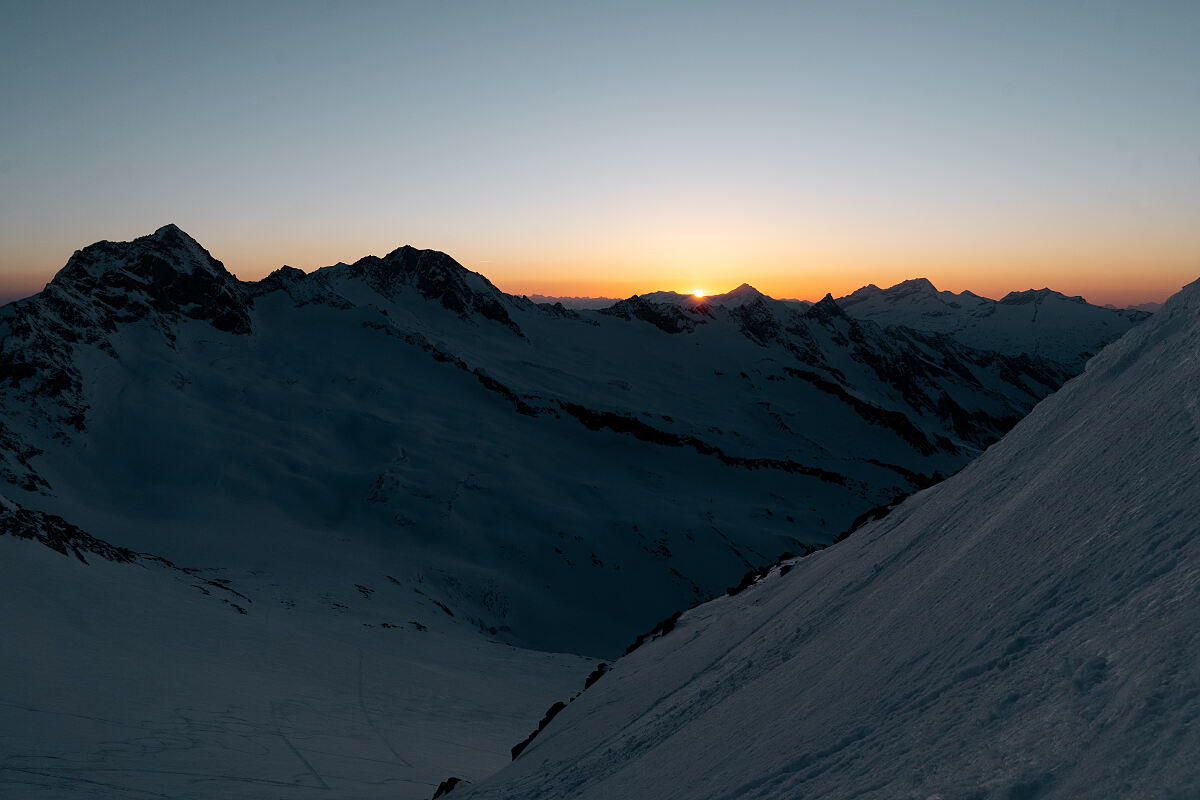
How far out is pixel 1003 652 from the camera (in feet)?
17.7

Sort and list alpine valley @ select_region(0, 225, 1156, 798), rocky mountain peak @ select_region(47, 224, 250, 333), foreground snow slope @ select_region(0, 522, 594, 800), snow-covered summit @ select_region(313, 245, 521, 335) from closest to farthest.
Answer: alpine valley @ select_region(0, 225, 1156, 798)
foreground snow slope @ select_region(0, 522, 594, 800)
rocky mountain peak @ select_region(47, 224, 250, 333)
snow-covered summit @ select_region(313, 245, 521, 335)

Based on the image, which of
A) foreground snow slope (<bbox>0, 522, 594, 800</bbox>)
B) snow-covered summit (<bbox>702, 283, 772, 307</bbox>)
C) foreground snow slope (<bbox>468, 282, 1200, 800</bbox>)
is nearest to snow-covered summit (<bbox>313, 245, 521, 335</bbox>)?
snow-covered summit (<bbox>702, 283, 772, 307</bbox>)

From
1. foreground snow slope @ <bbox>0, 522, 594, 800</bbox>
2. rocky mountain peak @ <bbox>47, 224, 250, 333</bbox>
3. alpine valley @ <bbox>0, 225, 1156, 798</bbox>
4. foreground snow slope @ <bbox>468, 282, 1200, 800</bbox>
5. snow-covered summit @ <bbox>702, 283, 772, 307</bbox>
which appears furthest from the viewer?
snow-covered summit @ <bbox>702, 283, 772, 307</bbox>

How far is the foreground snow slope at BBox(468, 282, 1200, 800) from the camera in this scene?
4.04 metres

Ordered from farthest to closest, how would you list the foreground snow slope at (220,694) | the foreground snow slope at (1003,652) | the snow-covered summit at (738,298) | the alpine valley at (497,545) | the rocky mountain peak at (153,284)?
the snow-covered summit at (738,298) < the rocky mountain peak at (153,284) < the foreground snow slope at (220,694) < the alpine valley at (497,545) < the foreground snow slope at (1003,652)

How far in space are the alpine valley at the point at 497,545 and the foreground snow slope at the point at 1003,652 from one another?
0.17ft

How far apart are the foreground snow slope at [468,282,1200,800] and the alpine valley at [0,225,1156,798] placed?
2.0 inches

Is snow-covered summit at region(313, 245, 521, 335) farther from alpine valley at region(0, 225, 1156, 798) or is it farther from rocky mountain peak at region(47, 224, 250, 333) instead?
rocky mountain peak at region(47, 224, 250, 333)

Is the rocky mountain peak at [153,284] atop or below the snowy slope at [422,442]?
atop

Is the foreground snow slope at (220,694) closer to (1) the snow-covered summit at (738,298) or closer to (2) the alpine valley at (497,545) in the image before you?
(2) the alpine valley at (497,545)

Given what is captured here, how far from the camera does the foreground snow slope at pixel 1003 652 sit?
4.04 m

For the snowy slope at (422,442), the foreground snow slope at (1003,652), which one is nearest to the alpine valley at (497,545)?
the foreground snow slope at (1003,652)

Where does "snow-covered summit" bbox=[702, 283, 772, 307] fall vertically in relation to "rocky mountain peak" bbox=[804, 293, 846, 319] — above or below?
above

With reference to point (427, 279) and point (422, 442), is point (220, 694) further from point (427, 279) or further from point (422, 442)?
point (427, 279)
